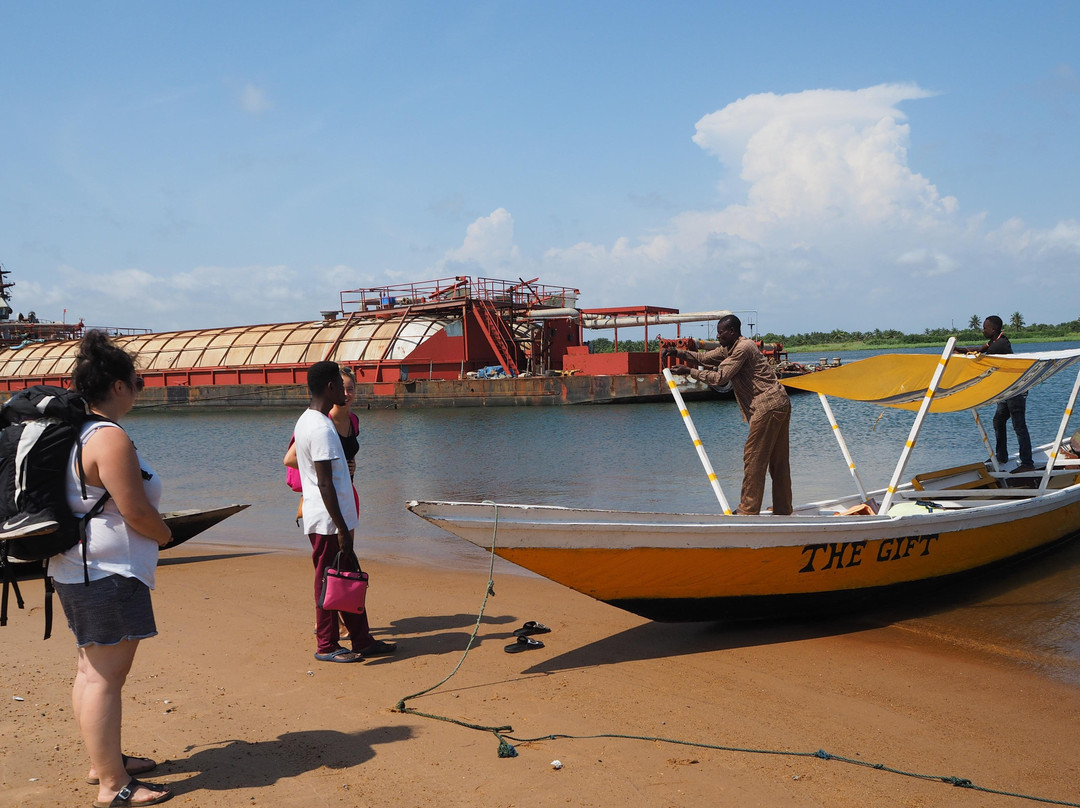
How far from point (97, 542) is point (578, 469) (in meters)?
14.3

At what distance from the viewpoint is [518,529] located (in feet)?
15.6

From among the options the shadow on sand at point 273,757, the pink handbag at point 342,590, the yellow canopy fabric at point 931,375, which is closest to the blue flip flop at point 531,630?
the pink handbag at point 342,590

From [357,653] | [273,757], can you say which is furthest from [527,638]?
[273,757]

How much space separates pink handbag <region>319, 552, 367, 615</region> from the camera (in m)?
4.70

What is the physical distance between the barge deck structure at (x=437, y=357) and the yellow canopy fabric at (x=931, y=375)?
25990mm

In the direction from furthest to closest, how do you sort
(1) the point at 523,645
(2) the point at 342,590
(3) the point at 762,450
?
(3) the point at 762,450, (1) the point at 523,645, (2) the point at 342,590

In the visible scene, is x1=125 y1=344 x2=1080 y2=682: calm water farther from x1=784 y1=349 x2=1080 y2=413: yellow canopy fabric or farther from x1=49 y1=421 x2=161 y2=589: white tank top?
x1=49 y1=421 x2=161 y2=589: white tank top

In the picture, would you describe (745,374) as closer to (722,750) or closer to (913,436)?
(913,436)

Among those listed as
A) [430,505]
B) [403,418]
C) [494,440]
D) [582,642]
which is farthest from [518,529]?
[403,418]

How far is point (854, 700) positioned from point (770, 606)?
4.14 ft

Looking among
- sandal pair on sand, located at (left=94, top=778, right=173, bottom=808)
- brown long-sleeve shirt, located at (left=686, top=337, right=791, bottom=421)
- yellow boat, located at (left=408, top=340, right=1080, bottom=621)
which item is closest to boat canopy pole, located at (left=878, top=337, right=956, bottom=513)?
Answer: yellow boat, located at (left=408, top=340, right=1080, bottom=621)

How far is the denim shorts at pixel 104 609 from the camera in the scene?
2.97m

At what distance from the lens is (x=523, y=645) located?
17.7 ft

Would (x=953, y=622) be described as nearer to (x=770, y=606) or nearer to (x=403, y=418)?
(x=770, y=606)
